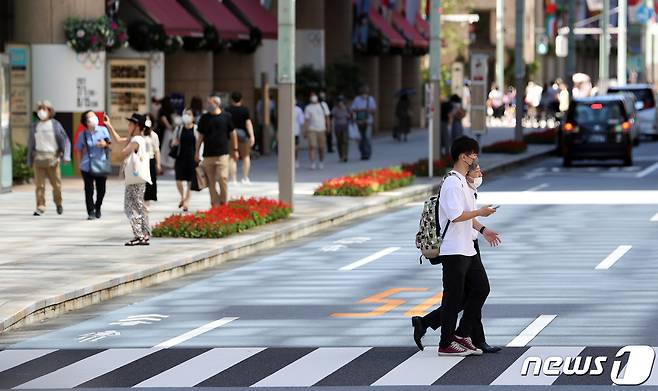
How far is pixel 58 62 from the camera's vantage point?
3734 centimetres

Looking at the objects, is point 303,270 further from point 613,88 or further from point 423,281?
point 613,88

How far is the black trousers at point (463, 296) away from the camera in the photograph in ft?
41.9

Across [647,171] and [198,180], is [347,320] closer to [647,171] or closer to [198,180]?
[198,180]

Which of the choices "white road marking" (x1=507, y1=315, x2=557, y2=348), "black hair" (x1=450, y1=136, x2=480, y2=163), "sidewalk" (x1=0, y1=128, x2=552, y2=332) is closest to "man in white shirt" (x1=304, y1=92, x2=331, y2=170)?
"sidewalk" (x1=0, y1=128, x2=552, y2=332)

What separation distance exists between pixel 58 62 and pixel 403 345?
24.8 metres

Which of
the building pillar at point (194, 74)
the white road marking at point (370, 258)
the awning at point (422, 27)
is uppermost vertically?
the awning at point (422, 27)

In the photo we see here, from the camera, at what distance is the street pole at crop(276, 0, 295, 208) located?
26438 mm

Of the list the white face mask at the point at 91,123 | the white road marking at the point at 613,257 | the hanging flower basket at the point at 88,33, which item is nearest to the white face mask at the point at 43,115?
the white face mask at the point at 91,123

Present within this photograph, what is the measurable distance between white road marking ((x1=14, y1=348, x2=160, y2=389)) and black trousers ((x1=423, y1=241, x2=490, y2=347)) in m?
2.25

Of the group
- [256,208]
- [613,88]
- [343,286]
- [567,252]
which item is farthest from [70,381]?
[613,88]

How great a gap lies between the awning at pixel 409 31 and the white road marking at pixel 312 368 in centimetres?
5689

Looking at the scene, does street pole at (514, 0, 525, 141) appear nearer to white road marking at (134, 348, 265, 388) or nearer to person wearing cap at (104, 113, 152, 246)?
person wearing cap at (104, 113, 152, 246)

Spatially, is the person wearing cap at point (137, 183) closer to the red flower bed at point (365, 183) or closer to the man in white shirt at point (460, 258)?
the man in white shirt at point (460, 258)

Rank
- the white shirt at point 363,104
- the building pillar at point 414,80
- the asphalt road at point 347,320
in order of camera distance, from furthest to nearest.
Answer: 1. the building pillar at point 414,80
2. the white shirt at point 363,104
3. the asphalt road at point 347,320
